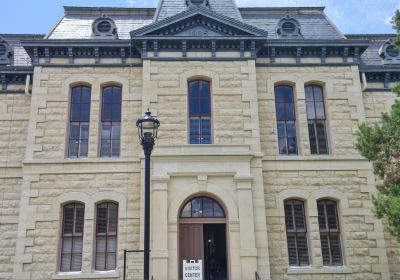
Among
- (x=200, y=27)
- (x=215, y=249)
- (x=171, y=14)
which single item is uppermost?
(x=171, y=14)

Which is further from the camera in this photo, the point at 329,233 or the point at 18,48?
the point at 18,48

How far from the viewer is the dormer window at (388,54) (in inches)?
664

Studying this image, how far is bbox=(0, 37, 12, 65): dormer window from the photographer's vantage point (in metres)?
16.2

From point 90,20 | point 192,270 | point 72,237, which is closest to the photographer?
point 192,270

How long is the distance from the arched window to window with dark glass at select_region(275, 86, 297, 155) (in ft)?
10.5

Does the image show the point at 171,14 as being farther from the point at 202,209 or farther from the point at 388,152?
the point at 388,152

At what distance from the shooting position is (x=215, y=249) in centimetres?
1620

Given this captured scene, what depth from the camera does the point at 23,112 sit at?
51.3 feet

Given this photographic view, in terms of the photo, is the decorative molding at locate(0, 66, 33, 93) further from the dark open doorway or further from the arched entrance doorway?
the dark open doorway

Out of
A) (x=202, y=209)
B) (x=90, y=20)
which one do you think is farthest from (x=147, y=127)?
(x=90, y=20)

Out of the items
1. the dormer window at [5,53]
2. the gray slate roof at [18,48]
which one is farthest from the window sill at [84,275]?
the dormer window at [5,53]

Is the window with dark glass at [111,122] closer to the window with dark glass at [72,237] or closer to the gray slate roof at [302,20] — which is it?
the window with dark glass at [72,237]

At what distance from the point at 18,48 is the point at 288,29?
11126 mm

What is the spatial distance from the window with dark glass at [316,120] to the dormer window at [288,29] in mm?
2240
